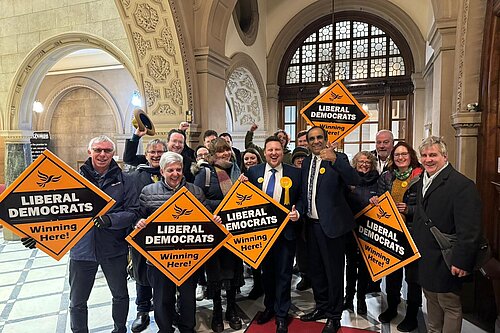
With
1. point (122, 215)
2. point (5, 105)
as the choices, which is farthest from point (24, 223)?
point (5, 105)

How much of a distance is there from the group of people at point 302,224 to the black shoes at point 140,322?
1 centimetres

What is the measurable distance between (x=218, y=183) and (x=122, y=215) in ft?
2.51

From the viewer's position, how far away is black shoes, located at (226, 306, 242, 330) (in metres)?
2.94

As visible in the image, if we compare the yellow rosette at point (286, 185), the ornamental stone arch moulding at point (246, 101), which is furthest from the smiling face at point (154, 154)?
the ornamental stone arch moulding at point (246, 101)

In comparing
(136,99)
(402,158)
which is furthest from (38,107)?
(402,158)

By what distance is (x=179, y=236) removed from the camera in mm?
2424

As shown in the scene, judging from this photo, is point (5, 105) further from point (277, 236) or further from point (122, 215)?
point (277, 236)

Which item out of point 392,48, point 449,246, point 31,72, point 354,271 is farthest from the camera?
point 392,48

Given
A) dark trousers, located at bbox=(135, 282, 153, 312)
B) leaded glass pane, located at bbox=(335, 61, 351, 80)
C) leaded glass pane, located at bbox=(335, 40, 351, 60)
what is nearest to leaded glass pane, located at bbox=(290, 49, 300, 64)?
leaded glass pane, located at bbox=(335, 40, 351, 60)

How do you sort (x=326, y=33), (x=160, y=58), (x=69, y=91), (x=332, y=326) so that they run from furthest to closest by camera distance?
(x=69, y=91)
(x=326, y=33)
(x=160, y=58)
(x=332, y=326)

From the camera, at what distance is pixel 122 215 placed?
2.31 metres

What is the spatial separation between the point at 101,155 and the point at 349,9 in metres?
7.41

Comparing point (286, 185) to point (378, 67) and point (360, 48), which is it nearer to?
point (378, 67)

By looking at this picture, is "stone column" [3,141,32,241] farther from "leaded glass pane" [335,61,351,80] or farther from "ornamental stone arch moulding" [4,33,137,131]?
"leaded glass pane" [335,61,351,80]
